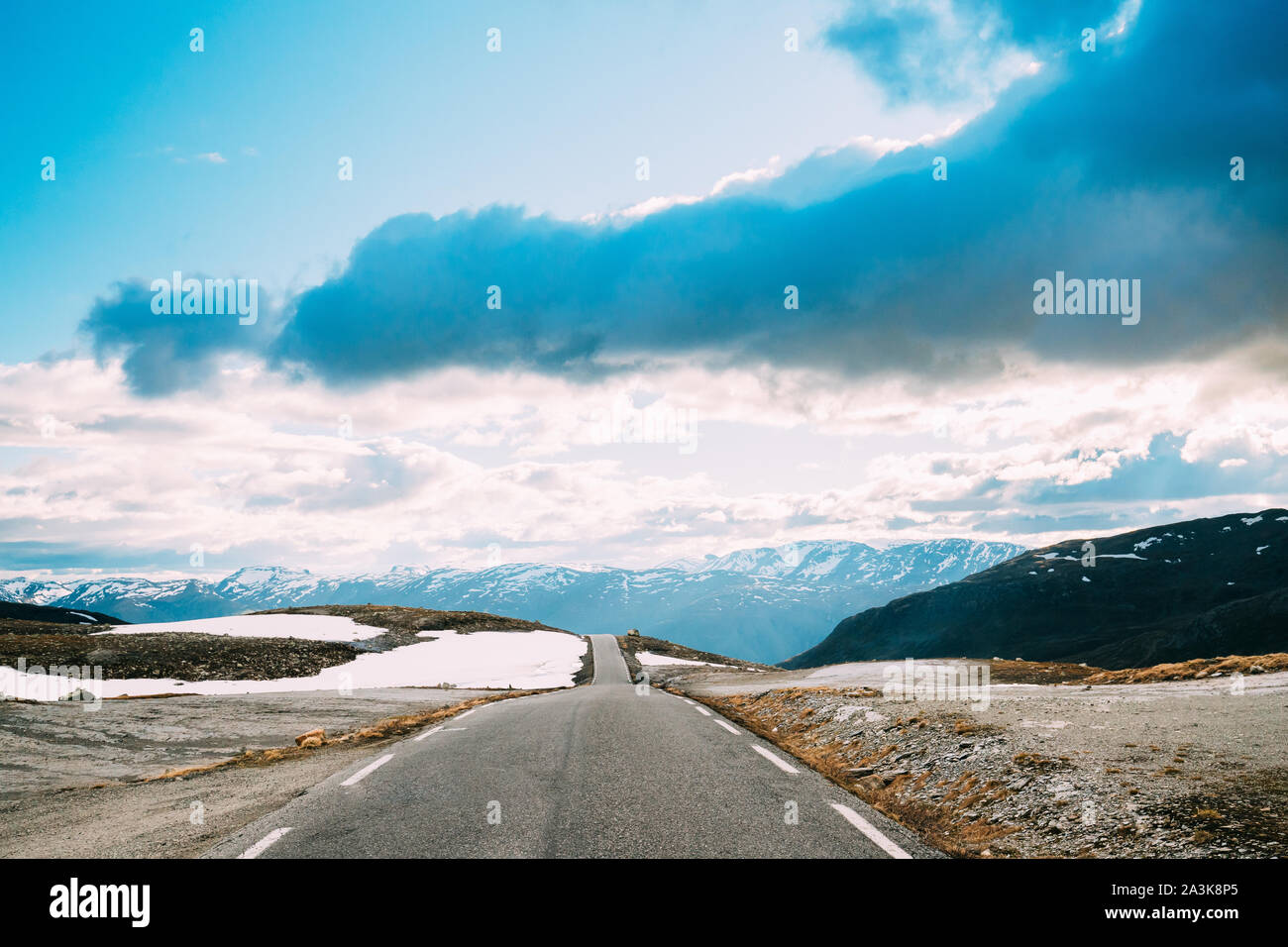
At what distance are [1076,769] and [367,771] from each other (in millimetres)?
9705

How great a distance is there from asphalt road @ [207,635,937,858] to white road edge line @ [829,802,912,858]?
18mm

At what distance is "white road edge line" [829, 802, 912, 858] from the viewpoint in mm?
6051

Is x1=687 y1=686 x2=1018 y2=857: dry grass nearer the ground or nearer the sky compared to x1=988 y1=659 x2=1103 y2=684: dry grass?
nearer the sky

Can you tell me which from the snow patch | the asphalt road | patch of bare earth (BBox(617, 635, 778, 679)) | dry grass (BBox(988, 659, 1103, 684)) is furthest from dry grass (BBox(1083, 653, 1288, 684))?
the snow patch

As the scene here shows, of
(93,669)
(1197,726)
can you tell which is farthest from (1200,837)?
(93,669)

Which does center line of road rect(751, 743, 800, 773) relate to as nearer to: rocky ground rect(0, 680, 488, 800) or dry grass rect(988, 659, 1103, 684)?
rocky ground rect(0, 680, 488, 800)

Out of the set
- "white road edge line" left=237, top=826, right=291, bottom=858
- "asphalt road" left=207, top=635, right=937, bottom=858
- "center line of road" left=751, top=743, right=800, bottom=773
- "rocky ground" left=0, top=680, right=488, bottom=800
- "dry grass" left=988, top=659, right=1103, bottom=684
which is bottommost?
"dry grass" left=988, top=659, right=1103, bottom=684

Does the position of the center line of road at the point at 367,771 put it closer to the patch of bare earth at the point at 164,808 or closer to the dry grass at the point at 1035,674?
the patch of bare earth at the point at 164,808

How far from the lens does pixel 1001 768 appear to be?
8.77 m

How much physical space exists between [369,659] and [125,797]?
46.6 meters

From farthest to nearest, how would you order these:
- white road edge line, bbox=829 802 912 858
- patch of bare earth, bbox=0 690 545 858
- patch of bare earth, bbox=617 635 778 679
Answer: patch of bare earth, bbox=617 635 778 679 < patch of bare earth, bbox=0 690 545 858 < white road edge line, bbox=829 802 912 858

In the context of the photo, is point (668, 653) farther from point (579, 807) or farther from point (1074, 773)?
point (579, 807)
